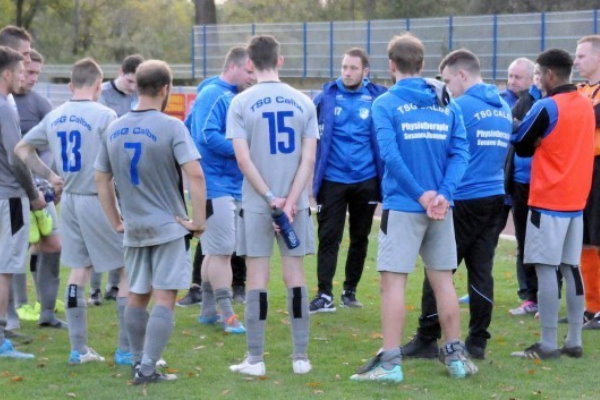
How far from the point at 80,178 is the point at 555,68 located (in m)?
3.62

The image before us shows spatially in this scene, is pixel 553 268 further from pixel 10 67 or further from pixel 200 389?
pixel 10 67

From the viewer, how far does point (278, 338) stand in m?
8.62

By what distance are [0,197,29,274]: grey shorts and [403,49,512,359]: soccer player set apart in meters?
2.99

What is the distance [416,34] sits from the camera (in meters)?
33.4

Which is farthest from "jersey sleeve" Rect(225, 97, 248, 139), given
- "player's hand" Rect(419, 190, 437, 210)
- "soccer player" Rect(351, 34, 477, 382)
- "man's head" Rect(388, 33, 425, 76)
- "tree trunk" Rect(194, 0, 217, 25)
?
"tree trunk" Rect(194, 0, 217, 25)

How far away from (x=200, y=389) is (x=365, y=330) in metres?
2.41

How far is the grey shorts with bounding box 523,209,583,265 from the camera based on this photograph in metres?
7.73

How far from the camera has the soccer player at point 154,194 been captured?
688 centimetres

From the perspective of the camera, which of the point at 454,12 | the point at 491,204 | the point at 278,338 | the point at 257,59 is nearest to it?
the point at 257,59

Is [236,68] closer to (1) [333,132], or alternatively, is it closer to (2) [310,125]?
(1) [333,132]

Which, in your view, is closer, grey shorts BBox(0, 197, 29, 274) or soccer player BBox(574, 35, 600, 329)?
grey shorts BBox(0, 197, 29, 274)

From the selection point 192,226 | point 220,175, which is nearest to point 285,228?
point 192,226

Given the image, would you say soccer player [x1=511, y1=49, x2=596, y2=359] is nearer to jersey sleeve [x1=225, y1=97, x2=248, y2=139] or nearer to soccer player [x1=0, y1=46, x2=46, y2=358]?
jersey sleeve [x1=225, y1=97, x2=248, y2=139]

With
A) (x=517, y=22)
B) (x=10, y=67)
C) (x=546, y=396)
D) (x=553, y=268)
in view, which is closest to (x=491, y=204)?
(x=553, y=268)
